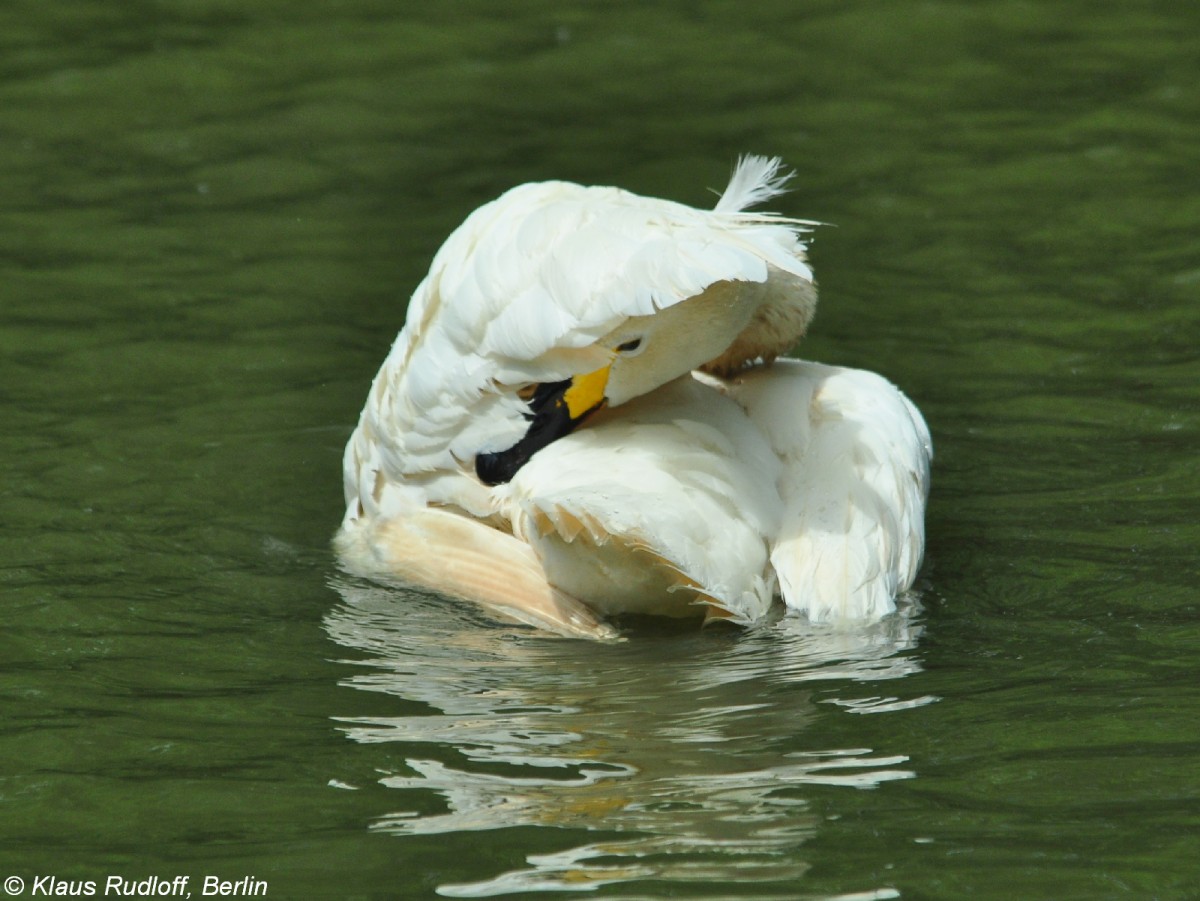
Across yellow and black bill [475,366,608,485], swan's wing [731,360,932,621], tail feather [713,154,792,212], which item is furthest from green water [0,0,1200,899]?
tail feather [713,154,792,212]

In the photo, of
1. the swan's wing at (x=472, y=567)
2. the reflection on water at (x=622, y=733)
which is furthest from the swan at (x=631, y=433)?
the reflection on water at (x=622, y=733)

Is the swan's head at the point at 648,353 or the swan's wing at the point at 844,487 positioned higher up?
the swan's head at the point at 648,353

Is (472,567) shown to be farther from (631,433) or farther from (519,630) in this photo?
(631,433)

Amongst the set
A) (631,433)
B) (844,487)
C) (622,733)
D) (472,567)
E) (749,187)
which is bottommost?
(622,733)

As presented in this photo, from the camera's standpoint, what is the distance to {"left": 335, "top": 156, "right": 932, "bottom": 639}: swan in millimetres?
4598

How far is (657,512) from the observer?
4543 mm

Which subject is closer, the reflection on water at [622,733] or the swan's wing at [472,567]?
the reflection on water at [622,733]

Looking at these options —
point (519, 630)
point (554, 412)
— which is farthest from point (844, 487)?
point (519, 630)

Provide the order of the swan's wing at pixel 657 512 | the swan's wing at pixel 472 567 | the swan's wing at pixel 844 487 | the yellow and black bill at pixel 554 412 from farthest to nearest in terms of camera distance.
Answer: the yellow and black bill at pixel 554 412 < the swan's wing at pixel 472 567 < the swan's wing at pixel 844 487 < the swan's wing at pixel 657 512

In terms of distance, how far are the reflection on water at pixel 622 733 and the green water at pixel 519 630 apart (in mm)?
16

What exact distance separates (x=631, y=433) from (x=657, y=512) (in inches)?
19.1

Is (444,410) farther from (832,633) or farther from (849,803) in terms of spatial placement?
(849,803)

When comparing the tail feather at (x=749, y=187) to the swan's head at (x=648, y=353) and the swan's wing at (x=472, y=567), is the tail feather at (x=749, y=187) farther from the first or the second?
the swan's wing at (x=472, y=567)

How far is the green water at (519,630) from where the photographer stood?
3787 millimetres
